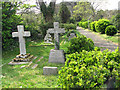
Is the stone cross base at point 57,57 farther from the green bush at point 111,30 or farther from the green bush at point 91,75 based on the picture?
the green bush at point 111,30

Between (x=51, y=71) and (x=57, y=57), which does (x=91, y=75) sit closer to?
(x=51, y=71)

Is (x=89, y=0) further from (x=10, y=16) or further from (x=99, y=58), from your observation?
(x=99, y=58)

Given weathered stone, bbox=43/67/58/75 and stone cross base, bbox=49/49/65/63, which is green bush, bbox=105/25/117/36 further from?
weathered stone, bbox=43/67/58/75

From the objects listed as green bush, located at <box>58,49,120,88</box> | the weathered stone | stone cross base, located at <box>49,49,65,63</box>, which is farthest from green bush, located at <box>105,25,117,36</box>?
green bush, located at <box>58,49,120,88</box>

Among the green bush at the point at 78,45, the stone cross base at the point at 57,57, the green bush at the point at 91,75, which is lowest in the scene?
the stone cross base at the point at 57,57

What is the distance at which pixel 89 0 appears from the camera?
1054 inches

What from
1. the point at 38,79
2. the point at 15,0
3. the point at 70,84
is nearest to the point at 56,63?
the point at 38,79

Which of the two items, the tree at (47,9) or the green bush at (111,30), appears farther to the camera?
the green bush at (111,30)

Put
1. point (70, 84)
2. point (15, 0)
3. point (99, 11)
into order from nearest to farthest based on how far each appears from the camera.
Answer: point (70, 84) → point (15, 0) → point (99, 11)

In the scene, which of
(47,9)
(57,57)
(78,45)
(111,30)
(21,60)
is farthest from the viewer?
(111,30)

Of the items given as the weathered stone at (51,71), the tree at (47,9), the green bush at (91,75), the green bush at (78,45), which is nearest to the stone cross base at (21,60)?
the weathered stone at (51,71)

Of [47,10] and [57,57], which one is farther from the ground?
[47,10]

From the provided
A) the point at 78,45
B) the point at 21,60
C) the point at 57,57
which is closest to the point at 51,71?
the point at 57,57

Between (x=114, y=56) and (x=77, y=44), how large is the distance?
3144 millimetres
